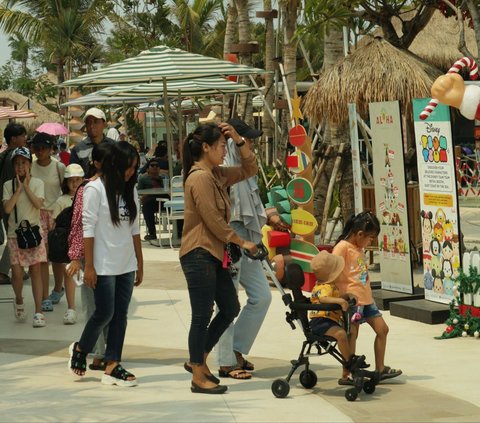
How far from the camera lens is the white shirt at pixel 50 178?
10914mm

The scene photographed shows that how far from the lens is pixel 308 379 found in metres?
7.55

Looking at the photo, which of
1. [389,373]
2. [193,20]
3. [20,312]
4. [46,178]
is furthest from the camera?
[193,20]

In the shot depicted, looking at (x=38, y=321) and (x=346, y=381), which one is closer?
(x=346, y=381)

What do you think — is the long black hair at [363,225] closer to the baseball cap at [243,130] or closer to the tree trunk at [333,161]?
the baseball cap at [243,130]

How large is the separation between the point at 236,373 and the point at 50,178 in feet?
12.4

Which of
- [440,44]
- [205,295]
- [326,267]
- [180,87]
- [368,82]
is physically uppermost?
[440,44]

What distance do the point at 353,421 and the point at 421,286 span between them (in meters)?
5.41

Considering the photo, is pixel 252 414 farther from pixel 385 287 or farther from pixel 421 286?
pixel 421 286

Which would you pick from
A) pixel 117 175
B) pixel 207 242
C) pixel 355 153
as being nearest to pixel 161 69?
→ pixel 355 153

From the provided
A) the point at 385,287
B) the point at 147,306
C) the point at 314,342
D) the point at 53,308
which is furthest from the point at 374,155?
the point at 314,342

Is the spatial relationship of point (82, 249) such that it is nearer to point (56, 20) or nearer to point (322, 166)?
point (322, 166)

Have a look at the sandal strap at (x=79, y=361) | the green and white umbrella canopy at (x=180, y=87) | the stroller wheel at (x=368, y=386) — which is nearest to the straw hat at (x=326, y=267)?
the stroller wheel at (x=368, y=386)

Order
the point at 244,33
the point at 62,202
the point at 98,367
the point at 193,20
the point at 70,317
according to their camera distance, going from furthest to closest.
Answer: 1. the point at 193,20
2. the point at 244,33
3. the point at 62,202
4. the point at 70,317
5. the point at 98,367

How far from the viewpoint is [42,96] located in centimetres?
7500
